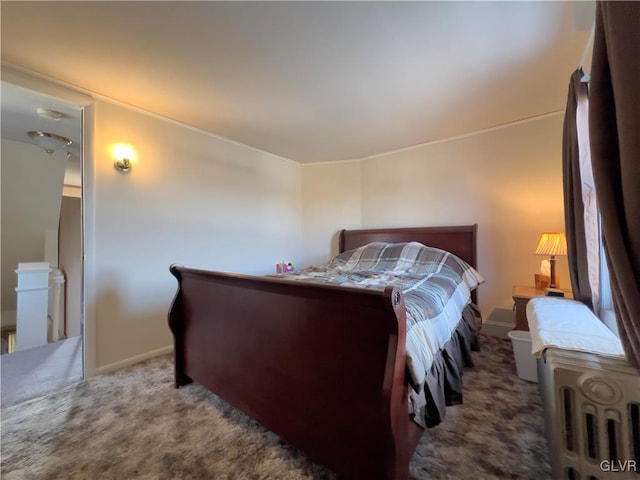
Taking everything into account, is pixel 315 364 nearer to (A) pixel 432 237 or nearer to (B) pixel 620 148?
(B) pixel 620 148

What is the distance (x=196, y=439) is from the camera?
1458 mm

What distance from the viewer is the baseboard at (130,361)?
2203 millimetres

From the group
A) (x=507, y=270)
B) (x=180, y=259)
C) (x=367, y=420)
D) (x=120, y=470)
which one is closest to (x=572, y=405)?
(x=367, y=420)

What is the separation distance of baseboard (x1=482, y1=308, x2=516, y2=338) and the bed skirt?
55cm

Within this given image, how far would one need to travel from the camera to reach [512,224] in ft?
9.22

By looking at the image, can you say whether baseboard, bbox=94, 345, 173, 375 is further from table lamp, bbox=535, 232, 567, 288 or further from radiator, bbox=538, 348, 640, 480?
table lamp, bbox=535, 232, 567, 288

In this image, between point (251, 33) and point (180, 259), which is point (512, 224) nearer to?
point (251, 33)

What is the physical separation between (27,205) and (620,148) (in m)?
5.37

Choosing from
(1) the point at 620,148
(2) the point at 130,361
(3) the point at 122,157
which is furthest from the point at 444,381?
(3) the point at 122,157

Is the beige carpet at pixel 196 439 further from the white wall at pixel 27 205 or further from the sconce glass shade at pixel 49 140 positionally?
the white wall at pixel 27 205

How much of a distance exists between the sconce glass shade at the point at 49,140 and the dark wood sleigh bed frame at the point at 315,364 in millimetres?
2351

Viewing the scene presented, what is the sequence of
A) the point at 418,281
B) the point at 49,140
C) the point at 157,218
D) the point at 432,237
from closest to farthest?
the point at 418,281 → the point at 157,218 → the point at 49,140 → the point at 432,237

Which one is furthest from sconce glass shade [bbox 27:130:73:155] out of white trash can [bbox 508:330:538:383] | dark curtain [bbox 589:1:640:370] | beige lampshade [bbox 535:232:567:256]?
beige lampshade [bbox 535:232:567:256]

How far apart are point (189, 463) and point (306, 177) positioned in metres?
3.61
